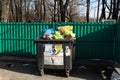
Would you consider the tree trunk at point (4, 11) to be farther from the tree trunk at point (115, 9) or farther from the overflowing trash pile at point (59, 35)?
the tree trunk at point (115, 9)

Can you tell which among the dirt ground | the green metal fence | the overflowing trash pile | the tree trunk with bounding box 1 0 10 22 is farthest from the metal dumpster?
the tree trunk with bounding box 1 0 10 22

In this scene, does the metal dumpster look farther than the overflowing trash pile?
No

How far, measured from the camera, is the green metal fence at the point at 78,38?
47.5 ft

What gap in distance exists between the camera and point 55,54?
1111 cm

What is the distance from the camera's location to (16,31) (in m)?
15.3

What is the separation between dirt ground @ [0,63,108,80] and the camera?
11.0m

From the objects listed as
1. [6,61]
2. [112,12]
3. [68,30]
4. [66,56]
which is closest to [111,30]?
[68,30]

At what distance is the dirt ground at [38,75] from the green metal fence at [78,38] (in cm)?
185

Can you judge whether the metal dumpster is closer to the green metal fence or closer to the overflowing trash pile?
the overflowing trash pile

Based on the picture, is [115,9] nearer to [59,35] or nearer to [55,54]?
[59,35]

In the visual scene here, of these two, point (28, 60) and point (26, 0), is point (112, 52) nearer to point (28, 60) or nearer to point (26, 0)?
point (28, 60)

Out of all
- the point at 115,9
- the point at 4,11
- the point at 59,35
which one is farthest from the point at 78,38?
the point at 115,9

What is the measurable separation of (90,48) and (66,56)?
3744 mm

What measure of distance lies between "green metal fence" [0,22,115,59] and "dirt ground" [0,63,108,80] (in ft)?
6.08
